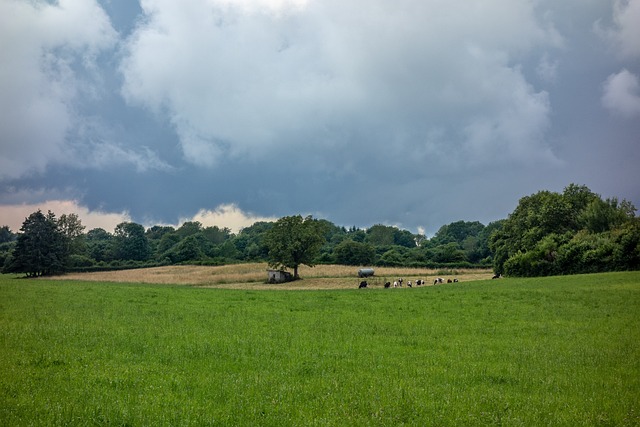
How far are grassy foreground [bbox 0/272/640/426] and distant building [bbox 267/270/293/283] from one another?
6073cm

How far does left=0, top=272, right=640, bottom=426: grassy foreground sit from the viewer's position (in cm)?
930

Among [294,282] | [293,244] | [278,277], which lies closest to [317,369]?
[294,282]

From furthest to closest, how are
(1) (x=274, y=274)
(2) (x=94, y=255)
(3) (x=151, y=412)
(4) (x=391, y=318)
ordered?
1. (2) (x=94, y=255)
2. (1) (x=274, y=274)
3. (4) (x=391, y=318)
4. (3) (x=151, y=412)

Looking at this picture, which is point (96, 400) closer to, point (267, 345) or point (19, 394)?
point (19, 394)

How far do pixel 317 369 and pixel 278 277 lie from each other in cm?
7294

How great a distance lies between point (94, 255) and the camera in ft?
502

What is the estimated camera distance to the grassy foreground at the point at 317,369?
9.30 m

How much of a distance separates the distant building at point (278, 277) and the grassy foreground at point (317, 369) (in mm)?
60728

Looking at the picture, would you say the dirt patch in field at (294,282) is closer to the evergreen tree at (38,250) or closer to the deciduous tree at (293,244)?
the deciduous tree at (293,244)

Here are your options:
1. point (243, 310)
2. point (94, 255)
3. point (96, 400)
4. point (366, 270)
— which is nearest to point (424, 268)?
point (366, 270)

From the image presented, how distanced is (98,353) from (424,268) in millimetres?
100045

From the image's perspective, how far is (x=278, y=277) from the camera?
278ft

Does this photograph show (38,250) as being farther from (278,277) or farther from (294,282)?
(294,282)

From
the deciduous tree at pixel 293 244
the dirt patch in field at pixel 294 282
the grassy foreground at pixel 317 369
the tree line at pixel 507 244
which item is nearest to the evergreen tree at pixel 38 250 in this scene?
the tree line at pixel 507 244
